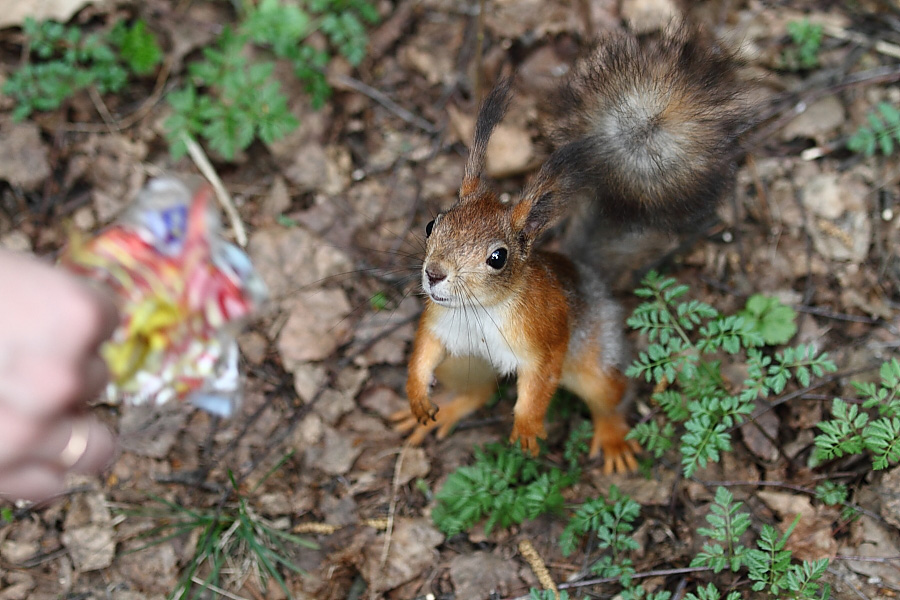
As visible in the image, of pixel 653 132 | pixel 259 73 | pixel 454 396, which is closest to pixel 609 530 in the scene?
pixel 454 396

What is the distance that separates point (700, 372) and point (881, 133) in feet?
5.81

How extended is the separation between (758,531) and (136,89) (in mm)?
4088

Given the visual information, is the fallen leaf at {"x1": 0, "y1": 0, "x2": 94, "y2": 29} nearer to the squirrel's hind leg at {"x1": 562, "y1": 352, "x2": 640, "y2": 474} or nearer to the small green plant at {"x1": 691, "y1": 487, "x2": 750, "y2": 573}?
the squirrel's hind leg at {"x1": 562, "y1": 352, "x2": 640, "y2": 474}

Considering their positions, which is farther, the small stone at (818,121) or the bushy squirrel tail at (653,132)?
the small stone at (818,121)

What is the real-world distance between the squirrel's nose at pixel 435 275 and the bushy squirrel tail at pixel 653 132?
1.53 feet

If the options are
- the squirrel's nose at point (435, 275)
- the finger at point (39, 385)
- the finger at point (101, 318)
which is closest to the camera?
the finger at point (39, 385)

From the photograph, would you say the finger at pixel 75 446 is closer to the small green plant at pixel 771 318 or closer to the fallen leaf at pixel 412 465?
the fallen leaf at pixel 412 465

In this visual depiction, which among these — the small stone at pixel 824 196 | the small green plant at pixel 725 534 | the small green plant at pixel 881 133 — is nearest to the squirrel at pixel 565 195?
the small green plant at pixel 725 534

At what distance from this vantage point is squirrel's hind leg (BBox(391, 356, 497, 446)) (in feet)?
10.7

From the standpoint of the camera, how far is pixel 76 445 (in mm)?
2383

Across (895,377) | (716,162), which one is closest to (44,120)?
(716,162)

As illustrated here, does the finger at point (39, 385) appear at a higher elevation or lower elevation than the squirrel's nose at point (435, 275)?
higher

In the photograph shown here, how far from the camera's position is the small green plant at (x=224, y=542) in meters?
3.14

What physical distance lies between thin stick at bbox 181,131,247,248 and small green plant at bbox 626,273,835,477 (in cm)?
223
